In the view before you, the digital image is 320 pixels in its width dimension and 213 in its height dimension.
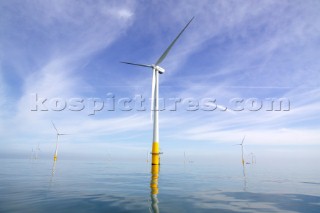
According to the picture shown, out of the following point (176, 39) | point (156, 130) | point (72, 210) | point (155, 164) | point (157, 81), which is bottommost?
point (155, 164)

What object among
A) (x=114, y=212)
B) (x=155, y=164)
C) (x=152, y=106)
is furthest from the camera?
(x=152, y=106)

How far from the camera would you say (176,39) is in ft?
130

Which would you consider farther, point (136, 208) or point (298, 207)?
point (298, 207)

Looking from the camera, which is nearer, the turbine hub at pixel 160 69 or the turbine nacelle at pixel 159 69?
the turbine nacelle at pixel 159 69

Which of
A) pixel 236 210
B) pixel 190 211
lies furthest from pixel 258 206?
pixel 190 211

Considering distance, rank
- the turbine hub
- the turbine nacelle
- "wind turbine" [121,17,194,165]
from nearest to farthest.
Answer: "wind turbine" [121,17,194,165] → the turbine nacelle → the turbine hub

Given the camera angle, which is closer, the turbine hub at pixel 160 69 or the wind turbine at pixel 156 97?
the wind turbine at pixel 156 97

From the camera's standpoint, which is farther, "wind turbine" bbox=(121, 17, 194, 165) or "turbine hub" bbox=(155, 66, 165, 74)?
"turbine hub" bbox=(155, 66, 165, 74)

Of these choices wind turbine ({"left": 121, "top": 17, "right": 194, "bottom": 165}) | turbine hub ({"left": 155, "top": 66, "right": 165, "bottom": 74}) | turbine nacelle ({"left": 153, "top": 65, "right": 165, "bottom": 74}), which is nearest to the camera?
wind turbine ({"left": 121, "top": 17, "right": 194, "bottom": 165})

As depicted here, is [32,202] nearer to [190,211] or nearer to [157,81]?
[190,211]

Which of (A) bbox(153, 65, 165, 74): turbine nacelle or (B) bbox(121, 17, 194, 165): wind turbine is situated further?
(A) bbox(153, 65, 165, 74): turbine nacelle

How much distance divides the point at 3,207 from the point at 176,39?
35850mm

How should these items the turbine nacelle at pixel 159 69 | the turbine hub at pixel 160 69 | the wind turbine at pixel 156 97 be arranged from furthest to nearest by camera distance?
the turbine hub at pixel 160 69
the turbine nacelle at pixel 159 69
the wind turbine at pixel 156 97

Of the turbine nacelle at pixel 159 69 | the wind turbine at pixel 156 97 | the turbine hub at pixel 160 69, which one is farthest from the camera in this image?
the turbine hub at pixel 160 69
